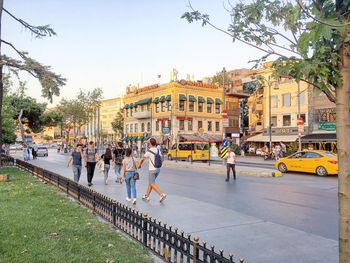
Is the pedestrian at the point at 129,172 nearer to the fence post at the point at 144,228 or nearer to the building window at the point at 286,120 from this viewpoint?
the fence post at the point at 144,228

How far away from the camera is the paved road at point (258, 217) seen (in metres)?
6.09

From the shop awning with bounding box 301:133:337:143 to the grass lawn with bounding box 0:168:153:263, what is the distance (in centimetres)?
3337

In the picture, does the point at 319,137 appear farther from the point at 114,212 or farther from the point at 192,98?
the point at 114,212

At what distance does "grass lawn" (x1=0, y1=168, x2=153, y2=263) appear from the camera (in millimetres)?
5469

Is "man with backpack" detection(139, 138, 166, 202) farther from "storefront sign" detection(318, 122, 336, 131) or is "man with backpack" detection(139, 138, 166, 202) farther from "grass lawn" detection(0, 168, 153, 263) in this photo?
"storefront sign" detection(318, 122, 336, 131)

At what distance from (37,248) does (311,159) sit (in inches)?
735

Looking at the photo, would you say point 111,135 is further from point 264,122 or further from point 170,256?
point 170,256

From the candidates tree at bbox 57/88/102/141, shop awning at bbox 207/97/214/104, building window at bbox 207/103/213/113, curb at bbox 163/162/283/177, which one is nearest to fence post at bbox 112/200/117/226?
curb at bbox 163/162/283/177

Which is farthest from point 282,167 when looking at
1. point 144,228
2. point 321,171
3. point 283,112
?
point 283,112

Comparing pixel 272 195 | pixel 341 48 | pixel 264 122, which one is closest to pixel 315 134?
pixel 264 122

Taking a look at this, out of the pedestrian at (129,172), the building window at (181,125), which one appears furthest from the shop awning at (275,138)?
the pedestrian at (129,172)

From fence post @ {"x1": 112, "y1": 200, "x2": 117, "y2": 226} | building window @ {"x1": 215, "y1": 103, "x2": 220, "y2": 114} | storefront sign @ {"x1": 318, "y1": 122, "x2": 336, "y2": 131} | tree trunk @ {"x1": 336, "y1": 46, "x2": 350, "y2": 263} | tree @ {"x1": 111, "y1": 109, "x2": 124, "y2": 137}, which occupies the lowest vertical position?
fence post @ {"x1": 112, "y1": 200, "x2": 117, "y2": 226}

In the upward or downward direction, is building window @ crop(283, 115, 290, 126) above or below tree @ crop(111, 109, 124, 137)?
below

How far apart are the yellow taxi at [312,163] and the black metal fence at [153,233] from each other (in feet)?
49.0
